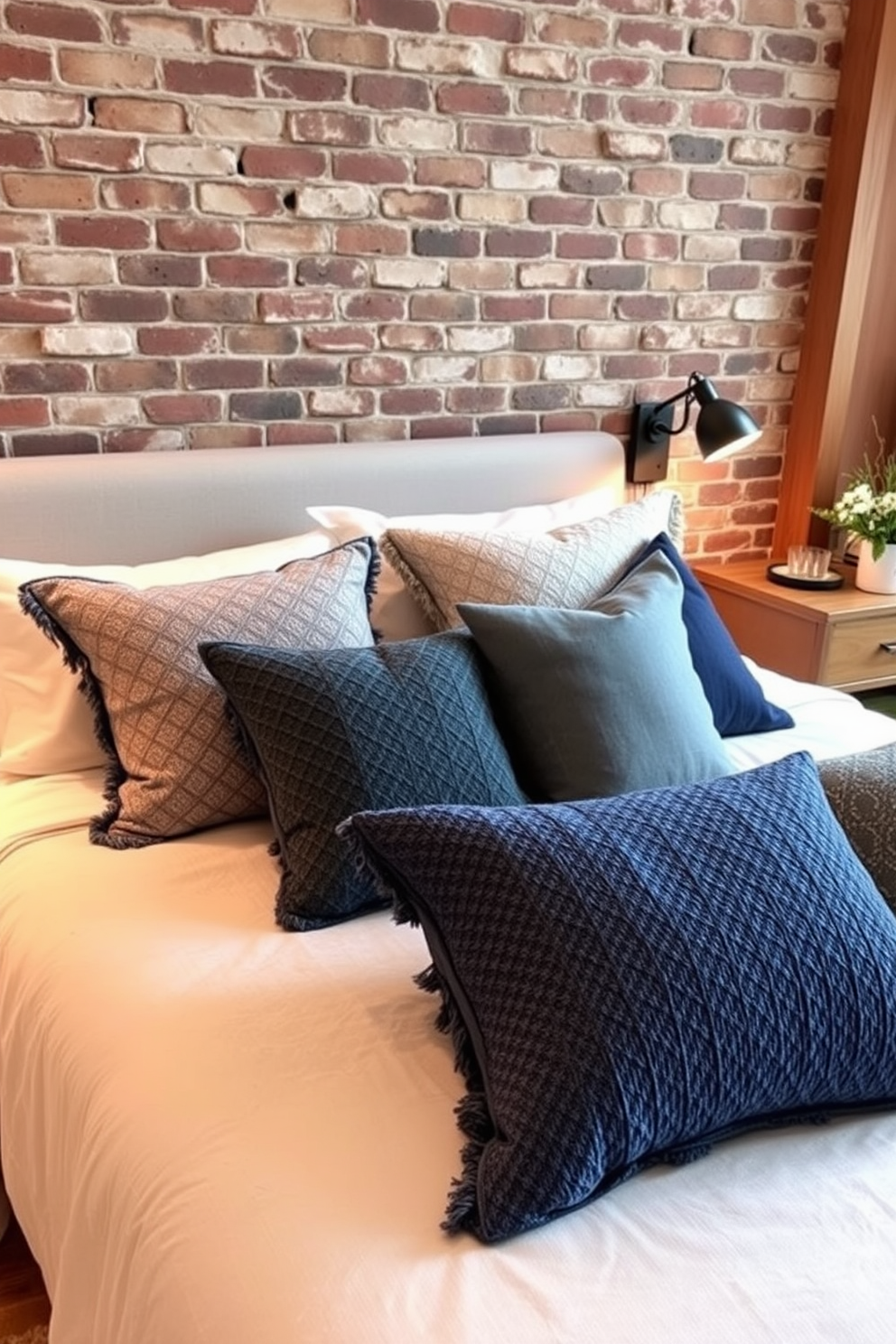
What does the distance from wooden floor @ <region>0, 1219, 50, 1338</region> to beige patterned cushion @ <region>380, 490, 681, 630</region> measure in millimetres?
1178

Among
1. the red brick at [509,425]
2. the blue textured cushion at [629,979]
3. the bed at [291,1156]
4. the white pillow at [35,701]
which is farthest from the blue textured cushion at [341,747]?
the red brick at [509,425]

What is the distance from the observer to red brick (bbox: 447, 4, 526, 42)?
2182 mm

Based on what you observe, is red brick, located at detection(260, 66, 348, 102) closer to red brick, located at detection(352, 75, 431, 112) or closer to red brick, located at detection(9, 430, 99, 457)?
red brick, located at detection(352, 75, 431, 112)

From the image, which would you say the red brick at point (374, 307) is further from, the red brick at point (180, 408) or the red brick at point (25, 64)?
the red brick at point (25, 64)

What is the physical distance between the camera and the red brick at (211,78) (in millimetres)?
1973

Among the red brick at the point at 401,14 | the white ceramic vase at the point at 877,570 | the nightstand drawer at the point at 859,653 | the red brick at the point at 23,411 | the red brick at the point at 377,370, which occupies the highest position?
the red brick at the point at 401,14

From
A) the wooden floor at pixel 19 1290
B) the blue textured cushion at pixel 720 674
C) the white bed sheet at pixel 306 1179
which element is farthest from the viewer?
the blue textured cushion at pixel 720 674

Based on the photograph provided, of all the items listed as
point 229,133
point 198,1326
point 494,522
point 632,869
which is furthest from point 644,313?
point 198,1326

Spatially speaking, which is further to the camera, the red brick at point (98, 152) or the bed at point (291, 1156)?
the red brick at point (98, 152)

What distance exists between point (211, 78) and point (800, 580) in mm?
1690

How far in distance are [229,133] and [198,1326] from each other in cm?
191

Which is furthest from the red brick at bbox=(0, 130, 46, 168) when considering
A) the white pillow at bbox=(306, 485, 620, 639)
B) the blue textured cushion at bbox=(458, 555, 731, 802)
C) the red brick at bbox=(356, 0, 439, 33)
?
the blue textured cushion at bbox=(458, 555, 731, 802)

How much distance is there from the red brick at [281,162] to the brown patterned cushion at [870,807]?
4.86 ft

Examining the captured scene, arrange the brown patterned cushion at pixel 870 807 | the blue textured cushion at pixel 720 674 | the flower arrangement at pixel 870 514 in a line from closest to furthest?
the brown patterned cushion at pixel 870 807
the blue textured cushion at pixel 720 674
the flower arrangement at pixel 870 514
